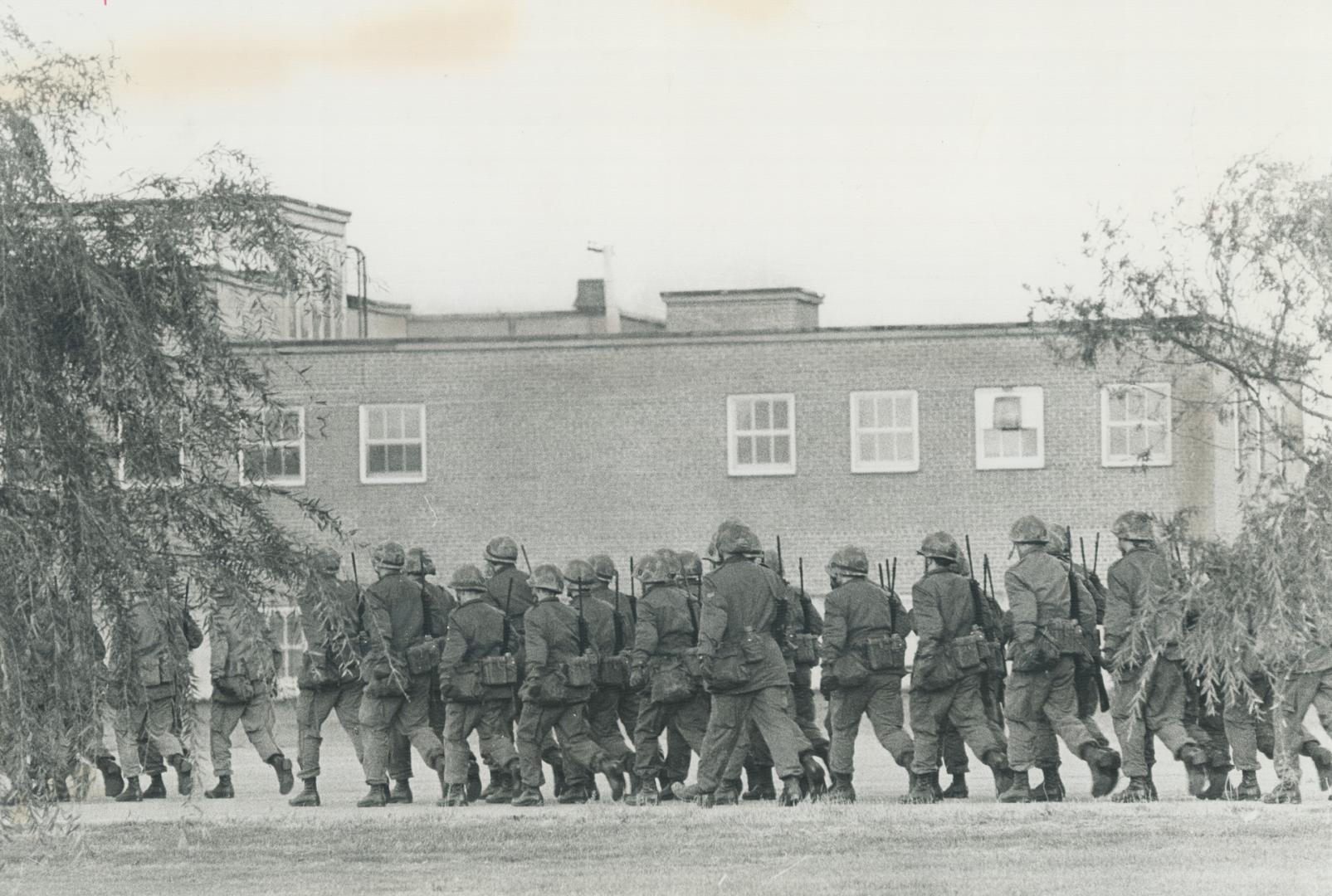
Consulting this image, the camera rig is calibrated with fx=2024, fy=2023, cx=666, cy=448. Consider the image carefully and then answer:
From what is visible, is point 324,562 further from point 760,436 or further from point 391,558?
point 760,436

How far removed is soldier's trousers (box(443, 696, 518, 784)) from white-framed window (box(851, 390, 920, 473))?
16633 mm

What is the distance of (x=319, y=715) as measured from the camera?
56.7ft

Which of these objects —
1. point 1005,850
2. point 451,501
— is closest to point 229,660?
point 1005,850

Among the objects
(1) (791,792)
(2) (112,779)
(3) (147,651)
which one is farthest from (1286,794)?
(2) (112,779)

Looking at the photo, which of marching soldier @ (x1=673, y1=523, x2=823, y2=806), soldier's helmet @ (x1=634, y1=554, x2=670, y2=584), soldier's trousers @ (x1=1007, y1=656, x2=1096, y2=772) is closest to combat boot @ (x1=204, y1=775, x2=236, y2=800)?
soldier's helmet @ (x1=634, y1=554, x2=670, y2=584)

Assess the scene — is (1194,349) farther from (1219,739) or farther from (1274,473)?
(1274,473)

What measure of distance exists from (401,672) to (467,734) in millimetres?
758

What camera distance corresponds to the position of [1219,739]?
16.0 m

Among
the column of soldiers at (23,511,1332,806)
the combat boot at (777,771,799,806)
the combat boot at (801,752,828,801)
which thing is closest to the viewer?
the column of soldiers at (23,511,1332,806)

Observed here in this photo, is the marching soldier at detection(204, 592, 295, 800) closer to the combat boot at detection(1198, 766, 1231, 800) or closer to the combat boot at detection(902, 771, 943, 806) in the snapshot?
the combat boot at detection(902, 771, 943, 806)

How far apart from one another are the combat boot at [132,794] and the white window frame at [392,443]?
15.2 m

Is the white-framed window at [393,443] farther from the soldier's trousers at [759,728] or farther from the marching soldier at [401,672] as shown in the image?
the soldier's trousers at [759,728]

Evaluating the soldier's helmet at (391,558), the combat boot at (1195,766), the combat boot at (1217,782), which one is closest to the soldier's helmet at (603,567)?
the soldier's helmet at (391,558)

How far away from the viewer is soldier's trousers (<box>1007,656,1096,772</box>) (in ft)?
51.4
